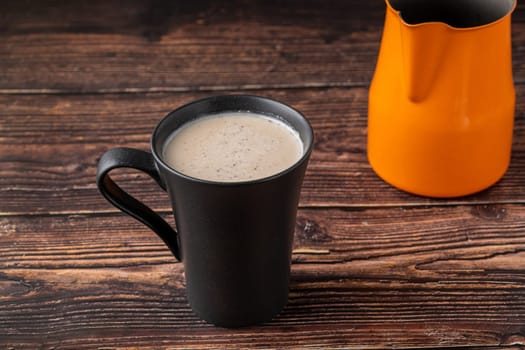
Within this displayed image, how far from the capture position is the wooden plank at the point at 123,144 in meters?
0.90

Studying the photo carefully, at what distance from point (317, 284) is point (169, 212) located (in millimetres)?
187

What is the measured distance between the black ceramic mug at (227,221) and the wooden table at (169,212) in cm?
4

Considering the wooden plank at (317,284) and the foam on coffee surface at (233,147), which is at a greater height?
the foam on coffee surface at (233,147)

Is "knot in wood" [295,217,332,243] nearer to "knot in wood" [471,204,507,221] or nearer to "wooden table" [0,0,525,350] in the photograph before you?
"wooden table" [0,0,525,350]

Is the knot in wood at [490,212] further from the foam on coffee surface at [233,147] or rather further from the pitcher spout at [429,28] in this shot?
A: the foam on coffee surface at [233,147]

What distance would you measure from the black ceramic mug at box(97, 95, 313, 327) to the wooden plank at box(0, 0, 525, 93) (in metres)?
0.39

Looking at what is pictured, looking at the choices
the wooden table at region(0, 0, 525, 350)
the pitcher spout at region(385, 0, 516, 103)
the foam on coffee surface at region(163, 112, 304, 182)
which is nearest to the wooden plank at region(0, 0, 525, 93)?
the wooden table at region(0, 0, 525, 350)

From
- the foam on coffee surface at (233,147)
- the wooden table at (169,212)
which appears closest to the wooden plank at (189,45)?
the wooden table at (169,212)

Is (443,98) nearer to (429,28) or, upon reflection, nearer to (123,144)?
(429,28)

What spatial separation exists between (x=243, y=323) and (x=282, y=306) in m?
0.04

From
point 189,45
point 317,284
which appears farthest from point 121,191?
point 189,45

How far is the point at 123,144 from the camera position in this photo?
0.98 m

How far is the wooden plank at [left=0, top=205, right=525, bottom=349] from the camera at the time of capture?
75 cm

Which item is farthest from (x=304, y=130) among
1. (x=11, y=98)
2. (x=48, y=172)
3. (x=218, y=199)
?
(x=11, y=98)
